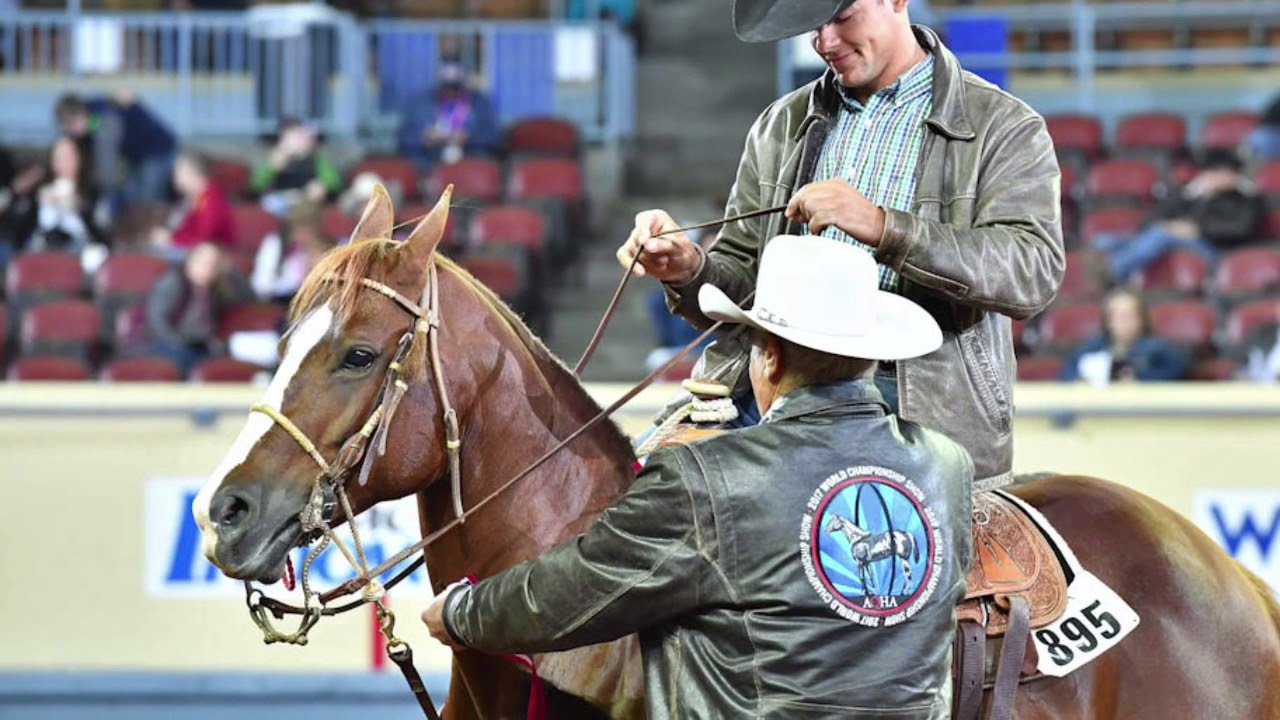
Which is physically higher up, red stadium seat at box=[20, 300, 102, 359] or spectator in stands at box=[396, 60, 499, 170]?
spectator in stands at box=[396, 60, 499, 170]

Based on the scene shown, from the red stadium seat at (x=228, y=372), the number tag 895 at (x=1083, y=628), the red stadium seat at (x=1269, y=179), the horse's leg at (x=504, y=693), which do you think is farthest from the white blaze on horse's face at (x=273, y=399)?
the red stadium seat at (x=1269, y=179)

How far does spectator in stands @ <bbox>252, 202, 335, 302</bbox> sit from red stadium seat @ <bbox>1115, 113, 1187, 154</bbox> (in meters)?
6.15

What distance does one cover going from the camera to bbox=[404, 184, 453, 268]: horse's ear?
10.5ft

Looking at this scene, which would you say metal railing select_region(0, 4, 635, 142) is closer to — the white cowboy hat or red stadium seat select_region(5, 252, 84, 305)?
red stadium seat select_region(5, 252, 84, 305)

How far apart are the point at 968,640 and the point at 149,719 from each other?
426 cm

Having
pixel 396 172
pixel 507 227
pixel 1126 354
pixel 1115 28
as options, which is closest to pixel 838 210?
pixel 1126 354

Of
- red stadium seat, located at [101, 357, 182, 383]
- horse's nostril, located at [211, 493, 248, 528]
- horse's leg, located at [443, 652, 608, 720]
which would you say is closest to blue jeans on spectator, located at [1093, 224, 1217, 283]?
red stadium seat, located at [101, 357, 182, 383]

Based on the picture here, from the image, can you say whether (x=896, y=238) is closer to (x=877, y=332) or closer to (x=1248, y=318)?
(x=877, y=332)

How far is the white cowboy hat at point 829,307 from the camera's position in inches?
118

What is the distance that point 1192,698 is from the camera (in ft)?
12.1

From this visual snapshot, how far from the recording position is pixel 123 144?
41.5ft

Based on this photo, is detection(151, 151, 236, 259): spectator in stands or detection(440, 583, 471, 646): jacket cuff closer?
detection(440, 583, 471, 646): jacket cuff

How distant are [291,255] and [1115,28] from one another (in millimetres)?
8214

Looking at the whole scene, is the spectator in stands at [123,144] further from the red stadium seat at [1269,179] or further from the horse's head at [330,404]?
the horse's head at [330,404]
